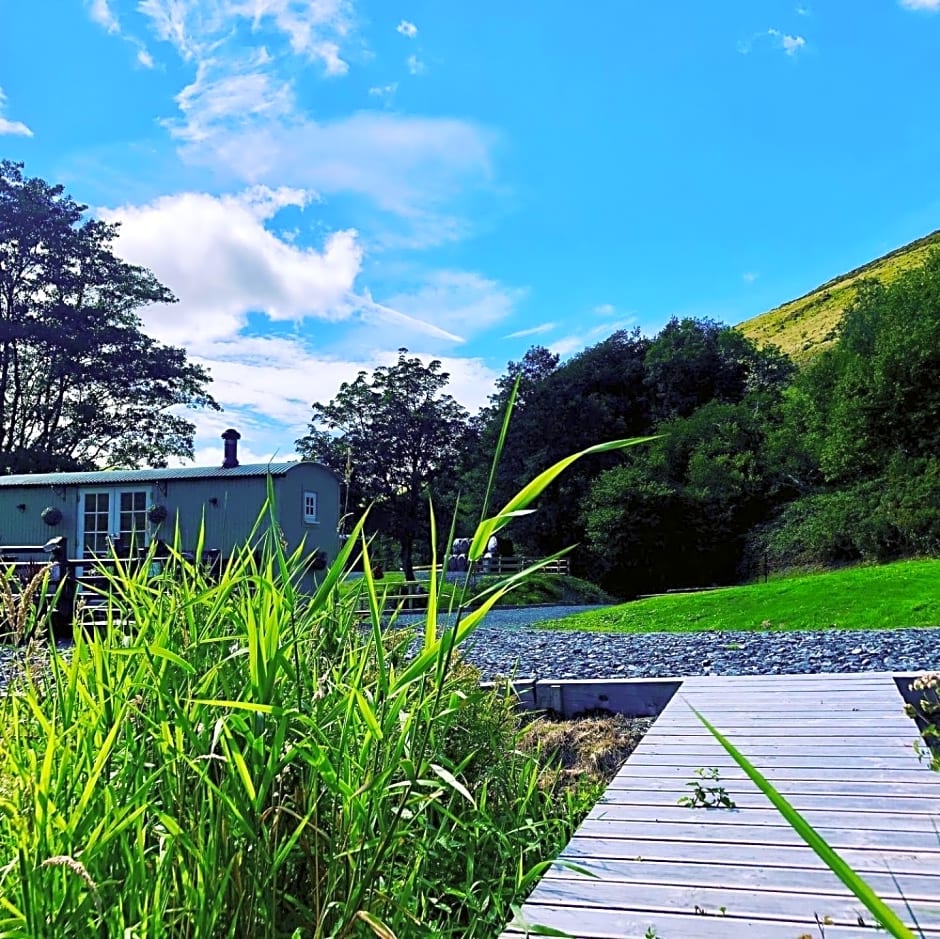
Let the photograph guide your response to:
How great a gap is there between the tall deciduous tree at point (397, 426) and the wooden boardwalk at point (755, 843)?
2611cm

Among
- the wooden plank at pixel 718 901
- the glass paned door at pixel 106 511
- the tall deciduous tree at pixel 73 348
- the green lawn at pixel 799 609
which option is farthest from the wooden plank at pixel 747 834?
the tall deciduous tree at pixel 73 348

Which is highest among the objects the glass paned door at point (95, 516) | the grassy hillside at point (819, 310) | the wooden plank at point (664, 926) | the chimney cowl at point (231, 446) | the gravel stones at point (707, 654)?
the grassy hillside at point (819, 310)

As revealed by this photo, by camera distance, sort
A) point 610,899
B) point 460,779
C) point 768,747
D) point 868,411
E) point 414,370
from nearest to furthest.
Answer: point 610,899
point 460,779
point 768,747
point 868,411
point 414,370

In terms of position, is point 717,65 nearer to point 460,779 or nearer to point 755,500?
point 460,779

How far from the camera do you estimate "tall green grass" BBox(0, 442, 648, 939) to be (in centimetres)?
112

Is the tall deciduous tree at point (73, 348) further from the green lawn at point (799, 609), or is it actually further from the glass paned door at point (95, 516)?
the green lawn at point (799, 609)

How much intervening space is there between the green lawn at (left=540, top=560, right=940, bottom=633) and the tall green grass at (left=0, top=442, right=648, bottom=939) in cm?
843

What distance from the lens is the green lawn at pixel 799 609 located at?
30.1 feet

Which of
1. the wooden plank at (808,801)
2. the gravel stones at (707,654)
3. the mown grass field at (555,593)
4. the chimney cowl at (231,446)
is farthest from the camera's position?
the mown grass field at (555,593)

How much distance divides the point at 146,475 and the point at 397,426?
14.7 metres

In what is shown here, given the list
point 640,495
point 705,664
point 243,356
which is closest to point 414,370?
point 640,495

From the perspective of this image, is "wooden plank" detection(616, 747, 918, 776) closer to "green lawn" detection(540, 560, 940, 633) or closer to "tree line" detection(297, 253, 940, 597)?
"green lawn" detection(540, 560, 940, 633)

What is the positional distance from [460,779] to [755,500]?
2396 cm

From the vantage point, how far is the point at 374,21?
5.45 m
